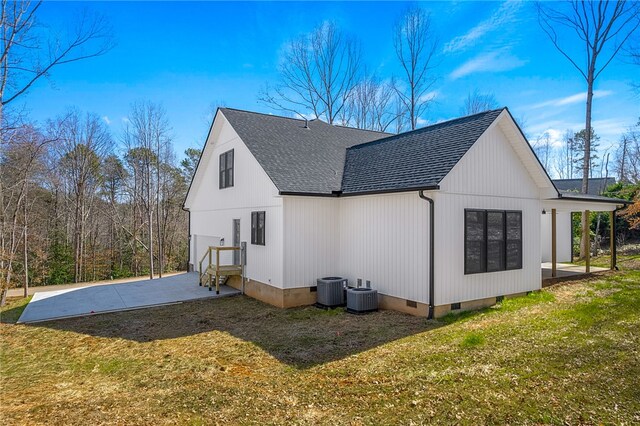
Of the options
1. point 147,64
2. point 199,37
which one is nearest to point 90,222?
point 147,64

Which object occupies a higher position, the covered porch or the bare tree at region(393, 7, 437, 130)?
the bare tree at region(393, 7, 437, 130)

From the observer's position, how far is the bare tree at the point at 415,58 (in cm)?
2383

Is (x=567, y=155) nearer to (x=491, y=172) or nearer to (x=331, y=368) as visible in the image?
(x=491, y=172)

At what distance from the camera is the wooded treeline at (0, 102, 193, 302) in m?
21.8

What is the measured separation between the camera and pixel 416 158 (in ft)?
31.4

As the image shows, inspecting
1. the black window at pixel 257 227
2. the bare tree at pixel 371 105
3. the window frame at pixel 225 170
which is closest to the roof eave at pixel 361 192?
the black window at pixel 257 227

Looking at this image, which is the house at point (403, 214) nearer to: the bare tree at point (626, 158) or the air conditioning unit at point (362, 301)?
the air conditioning unit at point (362, 301)

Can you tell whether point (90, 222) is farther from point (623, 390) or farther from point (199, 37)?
point (623, 390)

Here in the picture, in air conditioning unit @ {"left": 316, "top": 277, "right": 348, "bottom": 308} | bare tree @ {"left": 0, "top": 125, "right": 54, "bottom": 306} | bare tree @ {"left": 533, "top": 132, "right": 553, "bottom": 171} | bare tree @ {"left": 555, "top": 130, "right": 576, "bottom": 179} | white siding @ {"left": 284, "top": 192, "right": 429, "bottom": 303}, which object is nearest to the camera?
white siding @ {"left": 284, "top": 192, "right": 429, "bottom": 303}

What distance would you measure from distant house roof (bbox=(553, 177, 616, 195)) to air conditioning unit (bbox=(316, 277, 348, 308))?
87.0ft

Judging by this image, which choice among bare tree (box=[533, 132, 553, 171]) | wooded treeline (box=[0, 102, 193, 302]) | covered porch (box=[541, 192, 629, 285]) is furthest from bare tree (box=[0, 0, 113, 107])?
bare tree (box=[533, 132, 553, 171])

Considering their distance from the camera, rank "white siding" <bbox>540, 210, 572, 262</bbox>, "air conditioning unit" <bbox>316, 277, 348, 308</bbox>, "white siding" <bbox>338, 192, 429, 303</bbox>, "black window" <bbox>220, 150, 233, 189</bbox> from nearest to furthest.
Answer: "white siding" <bbox>338, 192, 429, 303</bbox> → "air conditioning unit" <bbox>316, 277, 348, 308</bbox> → "black window" <bbox>220, 150, 233, 189</bbox> → "white siding" <bbox>540, 210, 572, 262</bbox>

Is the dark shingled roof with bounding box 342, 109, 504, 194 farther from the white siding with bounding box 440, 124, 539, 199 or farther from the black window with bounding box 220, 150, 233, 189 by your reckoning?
the black window with bounding box 220, 150, 233, 189

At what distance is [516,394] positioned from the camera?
14.7ft
